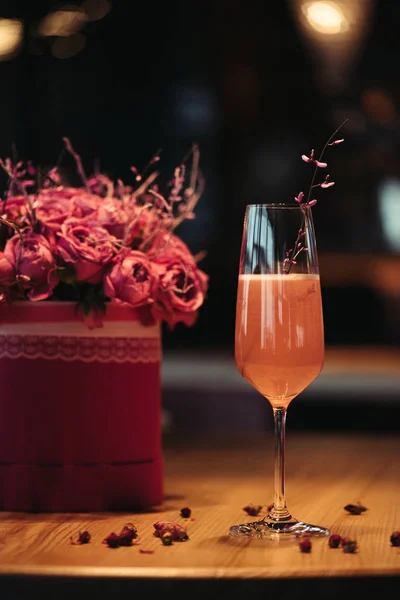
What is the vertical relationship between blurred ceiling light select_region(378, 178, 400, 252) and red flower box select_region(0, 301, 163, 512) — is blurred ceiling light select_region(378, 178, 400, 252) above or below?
above

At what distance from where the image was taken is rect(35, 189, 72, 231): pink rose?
3.77ft

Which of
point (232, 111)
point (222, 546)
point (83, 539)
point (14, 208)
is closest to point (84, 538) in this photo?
point (83, 539)

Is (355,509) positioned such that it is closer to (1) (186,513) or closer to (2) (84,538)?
(1) (186,513)

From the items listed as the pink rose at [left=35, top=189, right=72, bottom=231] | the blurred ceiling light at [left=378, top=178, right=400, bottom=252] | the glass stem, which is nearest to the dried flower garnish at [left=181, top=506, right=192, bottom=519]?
the glass stem

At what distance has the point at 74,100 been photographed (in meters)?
4.45

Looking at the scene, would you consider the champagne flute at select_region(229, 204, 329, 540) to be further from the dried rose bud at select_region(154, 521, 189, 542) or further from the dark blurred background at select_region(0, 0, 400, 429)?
the dark blurred background at select_region(0, 0, 400, 429)

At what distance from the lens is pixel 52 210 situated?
3.86ft

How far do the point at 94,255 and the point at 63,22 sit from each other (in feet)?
11.4

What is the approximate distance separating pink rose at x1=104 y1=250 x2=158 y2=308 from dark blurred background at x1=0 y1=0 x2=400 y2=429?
2.90m

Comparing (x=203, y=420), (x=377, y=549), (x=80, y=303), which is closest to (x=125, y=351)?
(x=80, y=303)

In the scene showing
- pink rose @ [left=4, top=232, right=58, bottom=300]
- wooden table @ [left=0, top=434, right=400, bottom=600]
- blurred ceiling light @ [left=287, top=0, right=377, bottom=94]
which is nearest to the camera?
wooden table @ [left=0, top=434, right=400, bottom=600]

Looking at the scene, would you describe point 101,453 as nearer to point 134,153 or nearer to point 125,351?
point 125,351

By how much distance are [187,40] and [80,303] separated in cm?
343

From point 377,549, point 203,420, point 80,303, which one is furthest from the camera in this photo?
point 203,420
